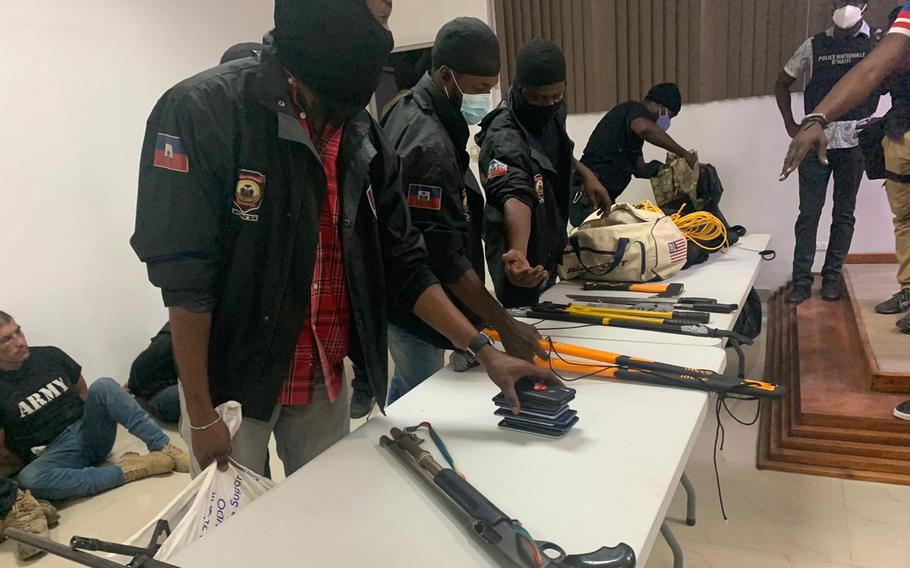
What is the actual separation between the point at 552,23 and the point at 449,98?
10.7ft

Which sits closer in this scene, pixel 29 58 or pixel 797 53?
pixel 29 58

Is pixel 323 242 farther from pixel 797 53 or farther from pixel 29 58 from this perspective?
pixel 797 53

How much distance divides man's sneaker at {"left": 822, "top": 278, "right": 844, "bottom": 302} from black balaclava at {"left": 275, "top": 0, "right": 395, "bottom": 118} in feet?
10.8

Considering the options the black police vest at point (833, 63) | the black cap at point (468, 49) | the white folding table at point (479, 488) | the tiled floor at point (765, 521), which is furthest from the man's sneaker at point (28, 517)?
the black police vest at point (833, 63)

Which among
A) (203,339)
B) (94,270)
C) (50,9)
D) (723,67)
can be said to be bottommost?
(94,270)

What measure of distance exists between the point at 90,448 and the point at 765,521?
280 cm

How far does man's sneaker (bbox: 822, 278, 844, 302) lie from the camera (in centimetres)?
347

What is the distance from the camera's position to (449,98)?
1647mm

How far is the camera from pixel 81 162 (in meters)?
3.34

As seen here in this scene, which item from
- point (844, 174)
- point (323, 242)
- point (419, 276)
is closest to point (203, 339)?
point (323, 242)

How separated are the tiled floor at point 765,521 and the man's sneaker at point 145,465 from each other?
0.57 ft

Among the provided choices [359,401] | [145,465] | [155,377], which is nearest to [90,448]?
[145,465]

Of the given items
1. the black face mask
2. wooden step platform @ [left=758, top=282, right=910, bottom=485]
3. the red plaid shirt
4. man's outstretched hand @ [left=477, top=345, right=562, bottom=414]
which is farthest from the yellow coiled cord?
the red plaid shirt

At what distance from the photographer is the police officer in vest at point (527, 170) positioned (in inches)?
74.0
